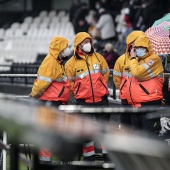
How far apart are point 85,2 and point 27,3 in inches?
125

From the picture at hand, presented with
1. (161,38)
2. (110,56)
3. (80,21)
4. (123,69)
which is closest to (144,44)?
(123,69)

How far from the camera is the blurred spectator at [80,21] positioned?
24359 millimetres

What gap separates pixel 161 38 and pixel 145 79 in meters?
1.80

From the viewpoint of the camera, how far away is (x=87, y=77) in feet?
35.2

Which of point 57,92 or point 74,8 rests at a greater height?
point 74,8

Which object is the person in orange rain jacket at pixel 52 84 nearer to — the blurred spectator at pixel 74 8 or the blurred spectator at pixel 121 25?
the blurred spectator at pixel 121 25

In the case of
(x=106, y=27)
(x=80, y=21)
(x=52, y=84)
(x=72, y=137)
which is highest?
(x=80, y=21)

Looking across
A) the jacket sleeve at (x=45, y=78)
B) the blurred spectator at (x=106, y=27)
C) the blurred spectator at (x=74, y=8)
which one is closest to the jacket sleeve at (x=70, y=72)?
the jacket sleeve at (x=45, y=78)

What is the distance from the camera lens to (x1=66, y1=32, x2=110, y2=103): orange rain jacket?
10.7 metres

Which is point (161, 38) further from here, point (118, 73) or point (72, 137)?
point (72, 137)

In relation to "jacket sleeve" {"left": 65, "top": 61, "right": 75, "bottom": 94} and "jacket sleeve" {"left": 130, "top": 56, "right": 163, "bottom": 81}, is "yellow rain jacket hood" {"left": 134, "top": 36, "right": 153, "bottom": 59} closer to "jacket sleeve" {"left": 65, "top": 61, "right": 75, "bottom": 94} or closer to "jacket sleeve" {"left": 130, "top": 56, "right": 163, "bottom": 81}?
"jacket sleeve" {"left": 130, "top": 56, "right": 163, "bottom": 81}

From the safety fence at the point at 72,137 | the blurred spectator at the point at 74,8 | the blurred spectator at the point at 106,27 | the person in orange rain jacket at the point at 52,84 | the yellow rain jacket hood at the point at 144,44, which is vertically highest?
the blurred spectator at the point at 74,8

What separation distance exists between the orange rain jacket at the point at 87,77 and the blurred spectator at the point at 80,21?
13.4m

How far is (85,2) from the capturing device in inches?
1110
